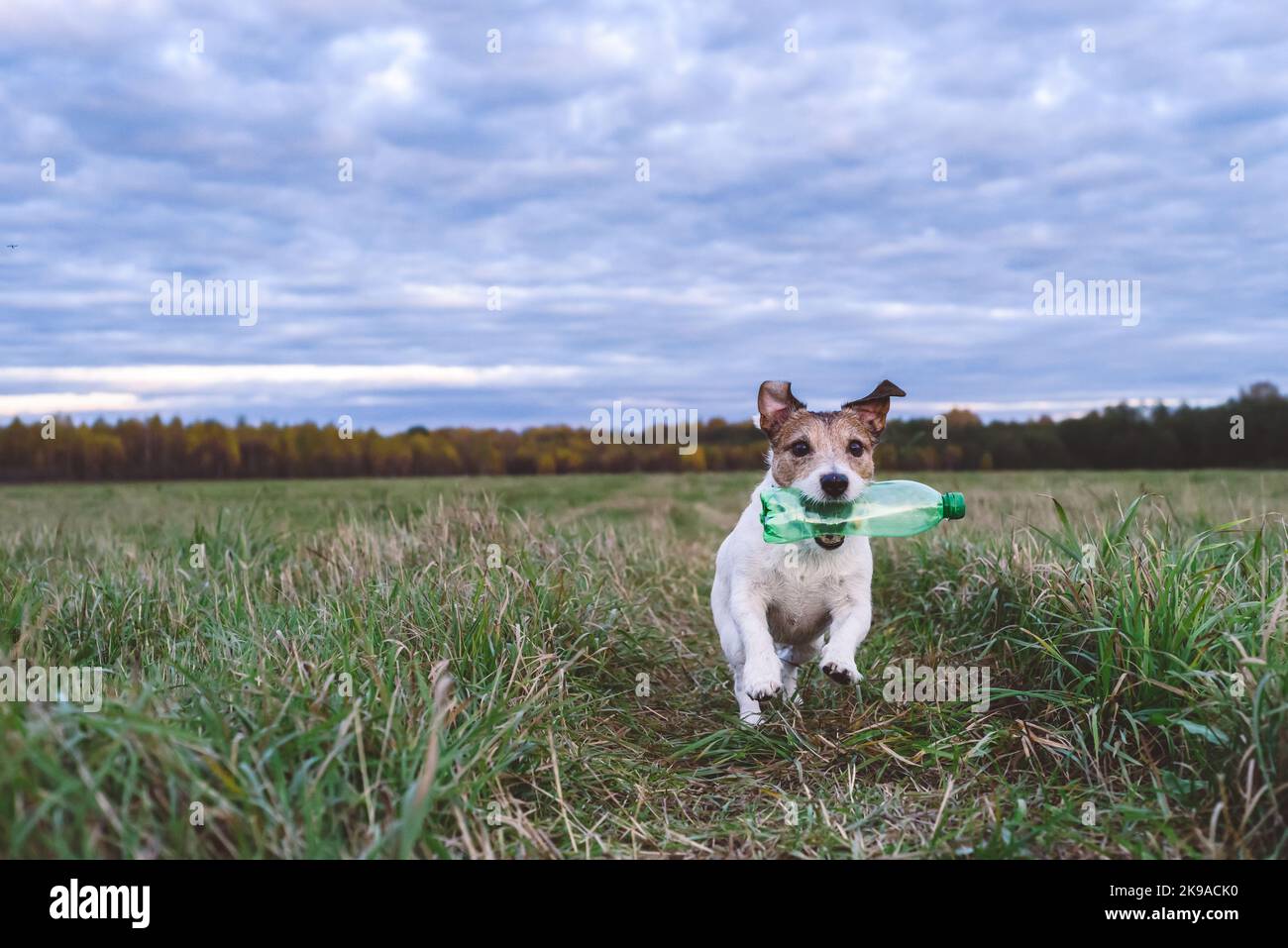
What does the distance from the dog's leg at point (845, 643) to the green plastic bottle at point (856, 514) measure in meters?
0.45

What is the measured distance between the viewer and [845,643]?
16.7 ft

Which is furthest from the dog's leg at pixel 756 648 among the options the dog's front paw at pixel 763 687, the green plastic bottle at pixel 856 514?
the green plastic bottle at pixel 856 514

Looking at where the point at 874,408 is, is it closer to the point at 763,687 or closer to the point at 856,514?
the point at 856,514

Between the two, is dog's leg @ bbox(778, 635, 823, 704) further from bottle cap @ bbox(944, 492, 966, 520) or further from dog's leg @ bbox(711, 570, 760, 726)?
bottle cap @ bbox(944, 492, 966, 520)

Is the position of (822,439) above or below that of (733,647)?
above

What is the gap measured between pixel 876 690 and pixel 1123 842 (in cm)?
189

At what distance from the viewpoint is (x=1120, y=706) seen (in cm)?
449

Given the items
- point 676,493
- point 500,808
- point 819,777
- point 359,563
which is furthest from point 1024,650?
point 676,493

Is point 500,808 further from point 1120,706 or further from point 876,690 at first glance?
point 1120,706

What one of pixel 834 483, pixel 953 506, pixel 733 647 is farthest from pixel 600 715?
pixel 953 506

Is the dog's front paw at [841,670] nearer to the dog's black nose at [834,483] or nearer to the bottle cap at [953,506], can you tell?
the dog's black nose at [834,483]

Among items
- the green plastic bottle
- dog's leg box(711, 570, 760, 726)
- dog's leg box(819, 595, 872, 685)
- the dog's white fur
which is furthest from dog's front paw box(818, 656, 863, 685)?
the green plastic bottle

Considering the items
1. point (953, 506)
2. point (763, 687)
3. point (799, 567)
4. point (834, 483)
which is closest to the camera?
point (763, 687)

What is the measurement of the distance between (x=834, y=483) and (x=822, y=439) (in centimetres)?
57
